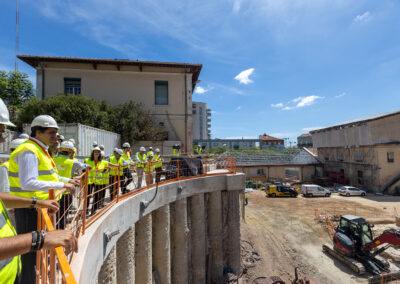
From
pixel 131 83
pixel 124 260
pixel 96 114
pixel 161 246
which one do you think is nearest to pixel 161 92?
pixel 131 83

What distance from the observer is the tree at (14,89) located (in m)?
13.8

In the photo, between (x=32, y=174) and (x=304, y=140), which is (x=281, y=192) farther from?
(x=304, y=140)

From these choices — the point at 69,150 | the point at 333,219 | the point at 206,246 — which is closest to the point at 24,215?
the point at 69,150

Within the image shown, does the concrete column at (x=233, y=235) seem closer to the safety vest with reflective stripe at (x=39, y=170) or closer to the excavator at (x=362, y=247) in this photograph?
the excavator at (x=362, y=247)

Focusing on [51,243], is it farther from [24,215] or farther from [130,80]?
[130,80]

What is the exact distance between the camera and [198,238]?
952 cm

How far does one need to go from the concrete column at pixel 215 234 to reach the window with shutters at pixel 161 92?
47.2 feet

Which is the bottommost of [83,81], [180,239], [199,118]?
[180,239]

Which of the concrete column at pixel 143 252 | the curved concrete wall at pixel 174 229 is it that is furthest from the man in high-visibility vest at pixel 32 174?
the concrete column at pixel 143 252

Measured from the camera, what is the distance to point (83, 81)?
20.1 m

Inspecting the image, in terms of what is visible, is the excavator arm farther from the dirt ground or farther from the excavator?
the dirt ground

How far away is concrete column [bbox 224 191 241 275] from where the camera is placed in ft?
34.0

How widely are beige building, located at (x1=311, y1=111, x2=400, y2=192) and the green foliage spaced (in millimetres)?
27518

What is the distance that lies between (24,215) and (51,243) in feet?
5.31
